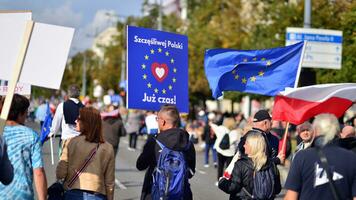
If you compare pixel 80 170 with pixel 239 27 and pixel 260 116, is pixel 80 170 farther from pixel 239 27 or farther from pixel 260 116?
pixel 239 27

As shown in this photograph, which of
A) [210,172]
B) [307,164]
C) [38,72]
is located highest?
[38,72]

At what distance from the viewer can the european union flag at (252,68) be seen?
11.1 metres

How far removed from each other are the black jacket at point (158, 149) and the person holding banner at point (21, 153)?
1.32 meters

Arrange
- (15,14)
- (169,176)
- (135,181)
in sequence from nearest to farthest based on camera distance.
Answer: (169,176) → (15,14) → (135,181)

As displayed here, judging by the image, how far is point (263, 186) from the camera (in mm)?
7359

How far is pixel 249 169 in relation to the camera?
24.3ft

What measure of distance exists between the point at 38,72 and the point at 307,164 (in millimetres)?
2282

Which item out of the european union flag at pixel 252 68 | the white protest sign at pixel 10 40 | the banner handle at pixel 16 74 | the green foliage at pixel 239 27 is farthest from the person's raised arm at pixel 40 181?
the green foliage at pixel 239 27

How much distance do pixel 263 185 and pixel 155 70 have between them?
231 centimetres

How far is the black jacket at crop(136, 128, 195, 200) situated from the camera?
7312 millimetres

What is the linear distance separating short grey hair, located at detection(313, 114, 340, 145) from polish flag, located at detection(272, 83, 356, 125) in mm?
1127

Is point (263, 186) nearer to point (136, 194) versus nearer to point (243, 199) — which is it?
point (243, 199)

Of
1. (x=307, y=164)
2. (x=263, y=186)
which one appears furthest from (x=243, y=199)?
(x=307, y=164)

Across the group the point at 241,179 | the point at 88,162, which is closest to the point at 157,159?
the point at 88,162
